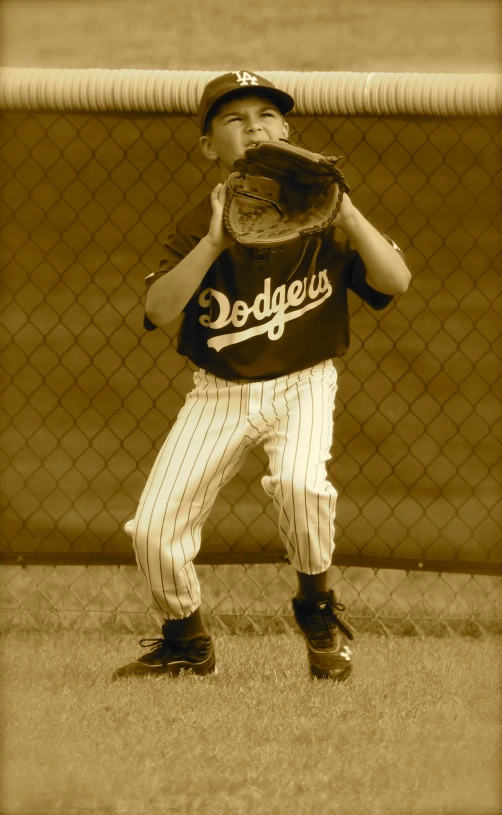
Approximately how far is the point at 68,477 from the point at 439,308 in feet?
3.95

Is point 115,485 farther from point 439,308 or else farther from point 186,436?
point 439,308

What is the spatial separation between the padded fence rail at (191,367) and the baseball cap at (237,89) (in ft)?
1.11

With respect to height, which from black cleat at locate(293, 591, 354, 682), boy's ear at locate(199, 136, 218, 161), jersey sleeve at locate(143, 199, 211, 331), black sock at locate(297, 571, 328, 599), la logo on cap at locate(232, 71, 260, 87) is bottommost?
black cleat at locate(293, 591, 354, 682)

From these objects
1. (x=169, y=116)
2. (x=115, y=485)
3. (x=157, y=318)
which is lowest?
(x=115, y=485)

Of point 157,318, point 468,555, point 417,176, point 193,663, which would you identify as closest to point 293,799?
point 193,663

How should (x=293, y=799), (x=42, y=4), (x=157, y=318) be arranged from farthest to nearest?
(x=42, y=4)
(x=157, y=318)
(x=293, y=799)

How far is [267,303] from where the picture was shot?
7.22ft

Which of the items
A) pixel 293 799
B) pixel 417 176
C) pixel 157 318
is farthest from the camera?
pixel 417 176

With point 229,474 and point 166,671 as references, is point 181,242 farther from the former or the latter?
point 166,671

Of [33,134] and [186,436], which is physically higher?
[33,134]

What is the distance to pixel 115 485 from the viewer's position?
2.71m

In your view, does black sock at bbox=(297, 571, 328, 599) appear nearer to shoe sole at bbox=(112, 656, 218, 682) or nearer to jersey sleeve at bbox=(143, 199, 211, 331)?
shoe sole at bbox=(112, 656, 218, 682)

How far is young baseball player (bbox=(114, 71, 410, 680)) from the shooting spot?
6.89 ft

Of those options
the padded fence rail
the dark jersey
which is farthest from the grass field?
the dark jersey
